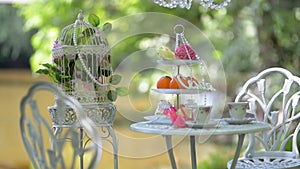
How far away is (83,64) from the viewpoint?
218 centimetres

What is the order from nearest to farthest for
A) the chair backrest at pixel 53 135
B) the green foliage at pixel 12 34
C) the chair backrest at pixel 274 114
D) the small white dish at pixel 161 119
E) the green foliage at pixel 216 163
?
1. the chair backrest at pixel 53 135
2. the small white dish at pixel 161 119
3. the chair backrest at pixel 274 114
4. the green foliage at pixel 216 163
5. the green foliage at pixel 12 34

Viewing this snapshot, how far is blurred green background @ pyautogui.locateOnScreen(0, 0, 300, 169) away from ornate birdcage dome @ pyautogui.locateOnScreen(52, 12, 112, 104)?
6.61 ft

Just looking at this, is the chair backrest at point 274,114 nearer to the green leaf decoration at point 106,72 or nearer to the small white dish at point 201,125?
the small white dish at point 201,125

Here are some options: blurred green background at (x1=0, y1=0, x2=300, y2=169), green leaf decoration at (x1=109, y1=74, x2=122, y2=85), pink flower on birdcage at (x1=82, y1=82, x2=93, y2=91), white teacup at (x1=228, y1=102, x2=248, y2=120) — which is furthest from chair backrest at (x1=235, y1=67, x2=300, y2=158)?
blurred green background at (x1=0, y1=0, x2=300, y2=169)

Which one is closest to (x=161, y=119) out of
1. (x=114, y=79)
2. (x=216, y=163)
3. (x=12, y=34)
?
(x=114, y=79)

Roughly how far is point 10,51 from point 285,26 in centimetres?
273

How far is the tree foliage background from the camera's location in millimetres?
4277

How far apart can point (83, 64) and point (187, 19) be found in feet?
8.23

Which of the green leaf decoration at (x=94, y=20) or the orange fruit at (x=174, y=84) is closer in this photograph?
the orange fruit at (x=174, y=84)

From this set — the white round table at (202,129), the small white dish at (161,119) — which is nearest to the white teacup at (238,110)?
the white round table at (202,129)

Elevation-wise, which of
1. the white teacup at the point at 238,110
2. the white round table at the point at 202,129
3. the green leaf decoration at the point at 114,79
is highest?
the green leaf decoration at the point at 114,79

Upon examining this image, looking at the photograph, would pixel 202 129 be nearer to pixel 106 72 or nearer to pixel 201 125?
pixel 201 125

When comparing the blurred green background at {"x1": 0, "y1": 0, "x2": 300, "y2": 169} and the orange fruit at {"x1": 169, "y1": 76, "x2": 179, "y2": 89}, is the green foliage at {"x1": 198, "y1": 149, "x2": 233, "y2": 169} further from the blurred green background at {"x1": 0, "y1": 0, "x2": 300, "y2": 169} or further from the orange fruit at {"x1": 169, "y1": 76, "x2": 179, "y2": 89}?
the orange fruit at {"x1": 169, "y1": 76, "x2": 179, "y2": 89}

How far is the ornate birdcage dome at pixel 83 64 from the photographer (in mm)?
2205
